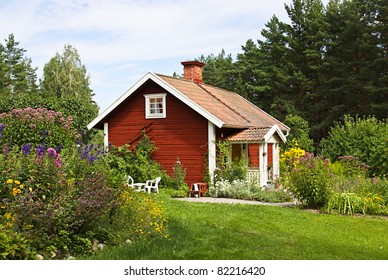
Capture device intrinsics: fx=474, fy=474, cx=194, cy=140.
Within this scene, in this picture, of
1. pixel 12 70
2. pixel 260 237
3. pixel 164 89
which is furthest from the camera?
pixel 12 70

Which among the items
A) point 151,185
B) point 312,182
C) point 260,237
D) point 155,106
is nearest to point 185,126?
point 155,106

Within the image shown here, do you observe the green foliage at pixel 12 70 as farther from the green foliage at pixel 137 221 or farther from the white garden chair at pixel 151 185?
the green foliage at pixel 137 221

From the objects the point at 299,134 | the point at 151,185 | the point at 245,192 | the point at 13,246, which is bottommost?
the point at 245,192

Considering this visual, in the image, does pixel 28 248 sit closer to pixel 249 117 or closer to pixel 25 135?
pixel 25 135

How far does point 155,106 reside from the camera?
59.7ft

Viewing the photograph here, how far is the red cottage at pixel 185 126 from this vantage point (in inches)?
664

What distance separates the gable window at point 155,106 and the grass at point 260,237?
652cm

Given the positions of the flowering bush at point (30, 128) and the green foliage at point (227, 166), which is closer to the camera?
the green foliage at point (227, 166)

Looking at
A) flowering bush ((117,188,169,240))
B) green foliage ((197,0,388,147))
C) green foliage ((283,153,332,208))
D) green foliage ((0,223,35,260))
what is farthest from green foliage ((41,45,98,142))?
green foliage ((0,223,35,260))

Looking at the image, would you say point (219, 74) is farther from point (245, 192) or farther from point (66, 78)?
point (245, 192)

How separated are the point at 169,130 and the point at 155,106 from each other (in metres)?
1.14

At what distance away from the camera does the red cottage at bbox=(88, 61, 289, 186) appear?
55.3 feet

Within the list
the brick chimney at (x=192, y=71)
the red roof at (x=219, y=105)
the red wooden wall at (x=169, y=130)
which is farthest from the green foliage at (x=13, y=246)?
the brick chimney at (x=192, y=71)
